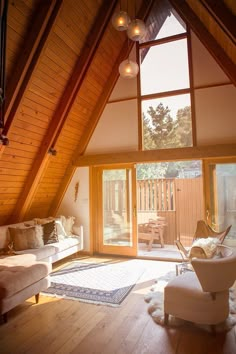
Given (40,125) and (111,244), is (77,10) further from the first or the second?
(111,244)

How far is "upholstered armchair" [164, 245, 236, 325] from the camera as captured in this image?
7.67ft

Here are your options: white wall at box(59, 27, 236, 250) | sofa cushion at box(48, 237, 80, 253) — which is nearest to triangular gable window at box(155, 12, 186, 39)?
white wall at box(59, 27, 236, 250)

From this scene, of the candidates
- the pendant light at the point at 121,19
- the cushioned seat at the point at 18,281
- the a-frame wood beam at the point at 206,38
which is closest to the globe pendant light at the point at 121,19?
the pendant light at the point at 121,19

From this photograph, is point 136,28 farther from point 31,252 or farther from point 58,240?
point 58,240

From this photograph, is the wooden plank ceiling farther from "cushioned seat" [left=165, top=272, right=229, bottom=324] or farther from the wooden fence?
"cushioned seat" [left=165, top=272, right=229, bottom=324]

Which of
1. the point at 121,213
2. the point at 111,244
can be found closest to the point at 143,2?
the point at 121,213

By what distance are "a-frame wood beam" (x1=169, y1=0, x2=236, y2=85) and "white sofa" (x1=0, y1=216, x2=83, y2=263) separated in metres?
4.21

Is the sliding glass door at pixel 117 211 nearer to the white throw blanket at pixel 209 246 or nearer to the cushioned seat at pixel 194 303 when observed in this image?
the white throw blanket at pixel 209 246

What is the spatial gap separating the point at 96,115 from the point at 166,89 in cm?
157

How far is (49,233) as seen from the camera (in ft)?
15.2

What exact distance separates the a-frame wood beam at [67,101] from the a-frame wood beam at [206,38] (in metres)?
1.44

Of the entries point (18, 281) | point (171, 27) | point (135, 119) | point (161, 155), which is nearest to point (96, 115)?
point (135, 119)

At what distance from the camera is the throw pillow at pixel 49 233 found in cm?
456

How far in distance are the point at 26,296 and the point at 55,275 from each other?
1370 millimetres
